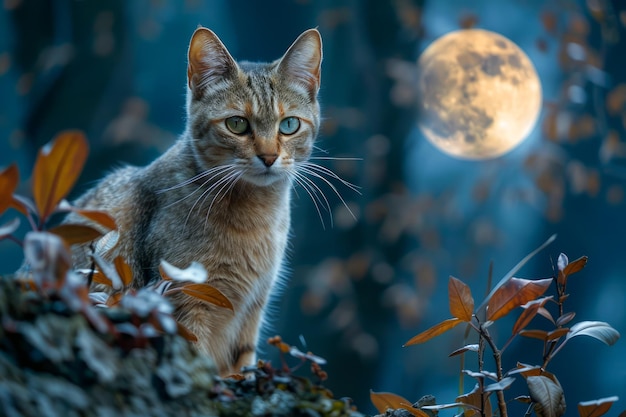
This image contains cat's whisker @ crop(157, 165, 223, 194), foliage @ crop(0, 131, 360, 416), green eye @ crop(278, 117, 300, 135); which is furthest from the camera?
green eye @ crop(278, 117, 300, 135)

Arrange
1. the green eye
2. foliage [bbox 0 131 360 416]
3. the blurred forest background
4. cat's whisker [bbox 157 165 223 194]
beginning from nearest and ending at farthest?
foliage [bbox 0 131 360 416]
cat's whisker [bbox 157 165 223 194]
the green eye
the blurred forest background

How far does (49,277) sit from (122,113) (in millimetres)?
2048

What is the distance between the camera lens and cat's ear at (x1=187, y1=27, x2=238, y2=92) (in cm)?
118

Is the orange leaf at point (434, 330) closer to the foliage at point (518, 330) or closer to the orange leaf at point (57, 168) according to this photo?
the foliage at point (518, 330)

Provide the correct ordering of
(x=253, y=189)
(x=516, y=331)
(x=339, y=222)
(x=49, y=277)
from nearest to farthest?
(x=49, y=277)
(x=516, y=331)
(x=253, y=189)
(x=339, y=222)

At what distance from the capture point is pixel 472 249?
2.75 m

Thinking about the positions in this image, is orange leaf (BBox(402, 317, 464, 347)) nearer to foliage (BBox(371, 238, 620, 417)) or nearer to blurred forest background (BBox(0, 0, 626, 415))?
foliage (BBox(371, 238, 620, 417))

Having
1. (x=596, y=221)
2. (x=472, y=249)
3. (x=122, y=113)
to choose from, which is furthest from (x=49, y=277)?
(x=596, y=221)

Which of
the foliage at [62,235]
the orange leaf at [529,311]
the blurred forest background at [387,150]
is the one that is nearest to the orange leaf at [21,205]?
the foliage at [62,235]

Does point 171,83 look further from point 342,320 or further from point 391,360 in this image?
point 391,360

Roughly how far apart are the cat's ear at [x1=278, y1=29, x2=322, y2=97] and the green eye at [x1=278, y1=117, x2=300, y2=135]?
0.32 feet

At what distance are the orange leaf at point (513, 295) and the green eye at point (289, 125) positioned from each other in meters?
0.60

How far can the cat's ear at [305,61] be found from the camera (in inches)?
48.9

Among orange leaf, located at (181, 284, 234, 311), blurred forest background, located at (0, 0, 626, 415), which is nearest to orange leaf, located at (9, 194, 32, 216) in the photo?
orange leaf, located at (181, 284, 234, 311)
